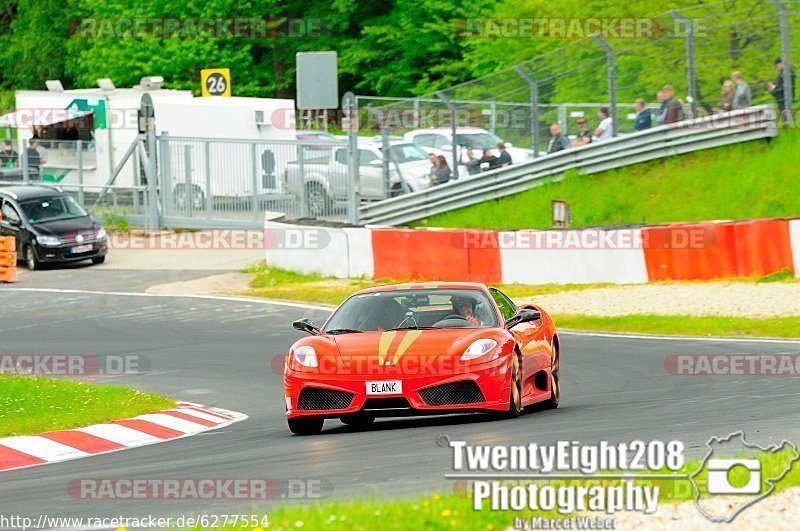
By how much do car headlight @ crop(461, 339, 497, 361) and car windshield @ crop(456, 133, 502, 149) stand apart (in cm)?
1777

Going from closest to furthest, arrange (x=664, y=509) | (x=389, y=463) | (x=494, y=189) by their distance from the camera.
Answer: (x=664, y=509) → (x=389, y=463) → (x=494, y=189)

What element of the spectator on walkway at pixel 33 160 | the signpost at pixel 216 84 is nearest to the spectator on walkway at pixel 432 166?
the spectator on walkway at pixel 33 160

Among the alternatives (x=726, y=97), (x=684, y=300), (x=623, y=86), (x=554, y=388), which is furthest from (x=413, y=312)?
(x=623, y=86)

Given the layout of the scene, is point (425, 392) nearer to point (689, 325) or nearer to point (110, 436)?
point (110, 436)

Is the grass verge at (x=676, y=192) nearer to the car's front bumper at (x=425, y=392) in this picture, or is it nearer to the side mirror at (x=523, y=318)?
the side mirror at (x=523, y=318)

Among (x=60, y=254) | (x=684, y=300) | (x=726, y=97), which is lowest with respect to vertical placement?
(x=60, y=254)

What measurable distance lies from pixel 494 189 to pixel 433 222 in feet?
4.90

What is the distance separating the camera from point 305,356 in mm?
12664

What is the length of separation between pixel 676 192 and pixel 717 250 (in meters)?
4.63

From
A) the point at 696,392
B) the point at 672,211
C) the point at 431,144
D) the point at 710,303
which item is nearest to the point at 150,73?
the point at 431,144

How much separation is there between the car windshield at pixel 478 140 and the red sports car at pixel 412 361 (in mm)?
16667

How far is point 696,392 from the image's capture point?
14438 millimetres

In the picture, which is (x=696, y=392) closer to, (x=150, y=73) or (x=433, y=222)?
(x=433, y=222)

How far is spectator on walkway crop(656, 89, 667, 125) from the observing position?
27.5 meters
